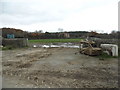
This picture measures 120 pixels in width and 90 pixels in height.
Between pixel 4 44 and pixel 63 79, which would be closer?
pixel 63 79

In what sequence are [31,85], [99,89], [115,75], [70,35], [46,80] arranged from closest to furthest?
1. [99,89]
2. [31,85]
3. [46,80]
4. [115,75]
5. [70,35]

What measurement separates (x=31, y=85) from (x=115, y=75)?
10.6 ft

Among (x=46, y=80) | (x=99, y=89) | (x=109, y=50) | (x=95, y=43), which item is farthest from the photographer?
(x=95, y=43)

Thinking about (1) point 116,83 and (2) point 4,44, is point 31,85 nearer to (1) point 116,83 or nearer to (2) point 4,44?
(1) point 116,83

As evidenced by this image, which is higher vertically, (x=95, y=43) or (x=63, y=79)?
(x=95, y=43)

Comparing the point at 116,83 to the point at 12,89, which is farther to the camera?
the point at 116,83

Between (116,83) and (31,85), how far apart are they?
8.87ft

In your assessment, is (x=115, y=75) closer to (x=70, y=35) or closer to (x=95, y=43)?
(x=95, y=43)

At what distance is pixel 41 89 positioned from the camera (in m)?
4.75

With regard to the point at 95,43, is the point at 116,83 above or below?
below

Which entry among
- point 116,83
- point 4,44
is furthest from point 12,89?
point 4,44

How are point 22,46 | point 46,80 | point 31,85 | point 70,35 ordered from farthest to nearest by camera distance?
Result: 1. point 70,35
2. point 22,46
3. point 46,80
4. point 31,85

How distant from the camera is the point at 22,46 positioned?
64.9 feet

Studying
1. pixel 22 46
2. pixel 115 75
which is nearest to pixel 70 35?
pixel 22 46
